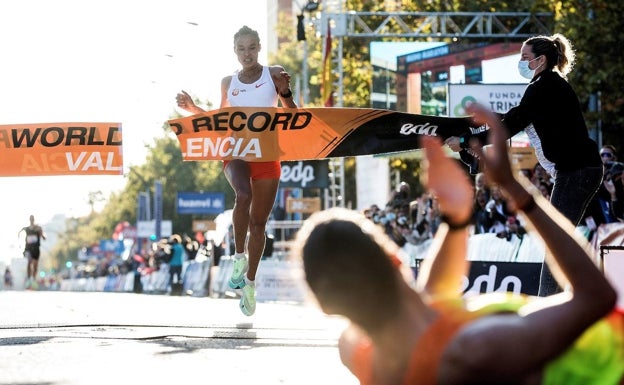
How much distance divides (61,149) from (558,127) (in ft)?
17.7

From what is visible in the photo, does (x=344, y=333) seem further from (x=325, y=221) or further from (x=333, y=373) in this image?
(x=333, y=373)

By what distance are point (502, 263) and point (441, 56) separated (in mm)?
22317

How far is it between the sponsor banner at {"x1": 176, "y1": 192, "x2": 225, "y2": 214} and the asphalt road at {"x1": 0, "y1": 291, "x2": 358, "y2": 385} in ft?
161

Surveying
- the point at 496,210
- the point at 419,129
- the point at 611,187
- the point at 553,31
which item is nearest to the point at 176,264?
the point at 553,31

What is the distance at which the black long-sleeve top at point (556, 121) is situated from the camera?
6.80 meters

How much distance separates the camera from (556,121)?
269 inches

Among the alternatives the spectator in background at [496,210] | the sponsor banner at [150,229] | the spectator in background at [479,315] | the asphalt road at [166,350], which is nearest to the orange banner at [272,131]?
the asphalt road at [166,350]

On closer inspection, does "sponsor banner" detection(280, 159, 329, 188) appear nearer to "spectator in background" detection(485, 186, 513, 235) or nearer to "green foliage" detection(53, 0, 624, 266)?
"green foliage" detection(53, 0, 624, 266)

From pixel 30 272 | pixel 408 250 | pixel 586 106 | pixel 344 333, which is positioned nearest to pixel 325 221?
pixel 344 333

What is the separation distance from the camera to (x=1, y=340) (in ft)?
25.3

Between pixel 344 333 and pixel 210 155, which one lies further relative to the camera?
pixel 210 155

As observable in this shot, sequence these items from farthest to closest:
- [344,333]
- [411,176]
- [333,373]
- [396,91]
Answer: [411,176] < [396,91] < [333,373] < [344,333]

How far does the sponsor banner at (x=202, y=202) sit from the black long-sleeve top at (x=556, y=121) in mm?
53092

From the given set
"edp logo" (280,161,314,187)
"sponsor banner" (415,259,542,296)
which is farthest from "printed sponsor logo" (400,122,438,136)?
"edp logo" (280,161,314,187)
